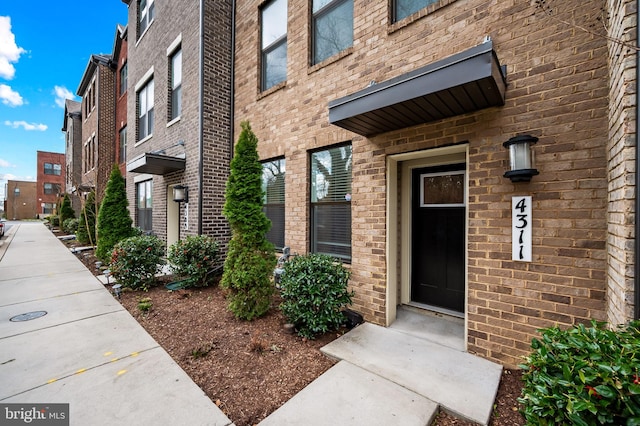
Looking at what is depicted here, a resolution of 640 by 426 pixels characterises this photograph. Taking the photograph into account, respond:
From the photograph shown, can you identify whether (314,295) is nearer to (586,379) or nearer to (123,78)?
(586,379)

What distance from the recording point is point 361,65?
4262 millimetres

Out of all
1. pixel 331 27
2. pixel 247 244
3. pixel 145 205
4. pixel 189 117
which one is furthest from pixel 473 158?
pixel 145 205

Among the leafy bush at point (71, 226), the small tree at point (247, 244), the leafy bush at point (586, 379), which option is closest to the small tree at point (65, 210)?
the leafy bush at point (71, 226)

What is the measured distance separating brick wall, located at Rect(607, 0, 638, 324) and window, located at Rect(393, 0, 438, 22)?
2152 mm

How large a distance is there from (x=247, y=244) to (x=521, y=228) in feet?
11.7

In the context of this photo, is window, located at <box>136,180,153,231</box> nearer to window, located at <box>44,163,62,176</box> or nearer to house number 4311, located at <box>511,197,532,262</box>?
house number 4311, located at <box>511,197,532,262</box>

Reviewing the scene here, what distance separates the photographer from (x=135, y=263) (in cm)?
575

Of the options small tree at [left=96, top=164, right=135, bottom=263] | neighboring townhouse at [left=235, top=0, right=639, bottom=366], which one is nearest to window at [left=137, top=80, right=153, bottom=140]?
small tree at [left=96, top=164, right=135, bottom=263]

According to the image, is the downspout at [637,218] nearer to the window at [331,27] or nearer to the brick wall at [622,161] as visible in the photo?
the brick wall at [622,161]

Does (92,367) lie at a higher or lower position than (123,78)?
lower

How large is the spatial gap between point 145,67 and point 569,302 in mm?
12613

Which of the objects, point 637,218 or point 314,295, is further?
point 314,295

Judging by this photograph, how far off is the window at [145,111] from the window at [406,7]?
8698 mm

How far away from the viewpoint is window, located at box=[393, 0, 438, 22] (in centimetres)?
381
